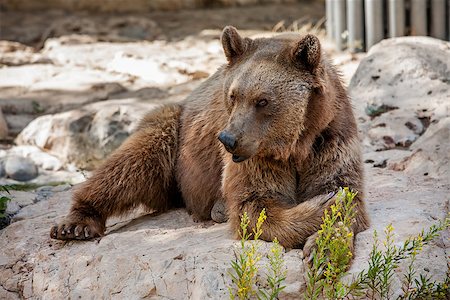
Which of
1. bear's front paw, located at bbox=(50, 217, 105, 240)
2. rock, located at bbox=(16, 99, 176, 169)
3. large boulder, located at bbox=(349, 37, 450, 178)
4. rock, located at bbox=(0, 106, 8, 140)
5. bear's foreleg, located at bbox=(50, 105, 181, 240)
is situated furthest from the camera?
rock, located at bbox=(0, 106, 8, 140)

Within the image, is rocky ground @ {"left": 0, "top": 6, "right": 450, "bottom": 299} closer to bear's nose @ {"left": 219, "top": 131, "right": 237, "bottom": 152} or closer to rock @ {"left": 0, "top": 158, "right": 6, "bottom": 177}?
rock @ {"left": 0, "top": 158, "right": 6, "bottom": 177}

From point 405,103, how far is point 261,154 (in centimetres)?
327

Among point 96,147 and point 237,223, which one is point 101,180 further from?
point 96,147

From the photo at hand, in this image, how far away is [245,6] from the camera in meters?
14.9

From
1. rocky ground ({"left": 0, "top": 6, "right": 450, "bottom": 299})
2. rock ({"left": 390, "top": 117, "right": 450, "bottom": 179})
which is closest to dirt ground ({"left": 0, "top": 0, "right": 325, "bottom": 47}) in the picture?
rocky ground ({"left": 0, "top": 6, "right": 450, "bottom": 299})

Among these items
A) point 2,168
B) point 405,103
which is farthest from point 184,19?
point 405,103

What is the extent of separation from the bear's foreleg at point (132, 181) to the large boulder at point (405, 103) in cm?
195

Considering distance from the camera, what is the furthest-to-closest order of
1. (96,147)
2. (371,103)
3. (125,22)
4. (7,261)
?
(125,22) → (96,147) → (371,103) → (7,261)

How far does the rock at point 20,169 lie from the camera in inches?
344

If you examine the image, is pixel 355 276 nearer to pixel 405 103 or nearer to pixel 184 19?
pixel 405 103

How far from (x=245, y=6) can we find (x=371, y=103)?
711cm

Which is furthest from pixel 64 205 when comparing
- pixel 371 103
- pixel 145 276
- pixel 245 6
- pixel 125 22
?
pixel 245 6

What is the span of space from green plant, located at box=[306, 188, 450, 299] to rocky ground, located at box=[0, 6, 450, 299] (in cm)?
15

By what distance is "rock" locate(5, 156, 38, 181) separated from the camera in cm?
875
